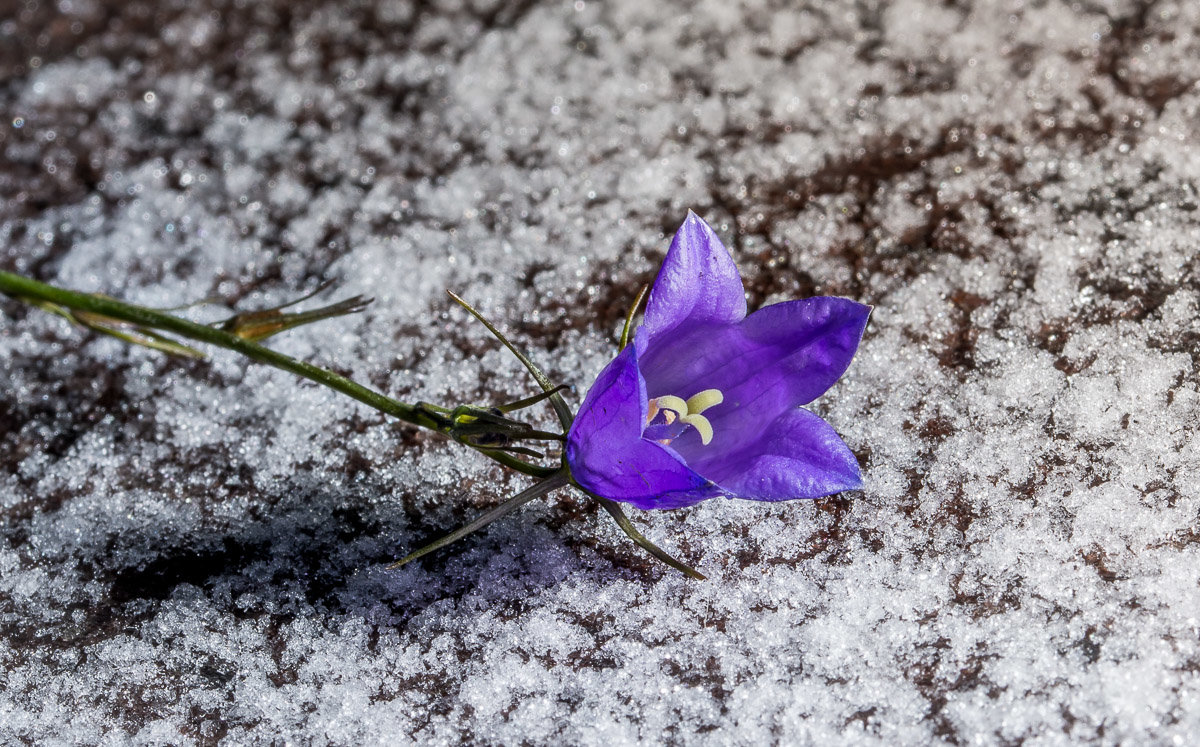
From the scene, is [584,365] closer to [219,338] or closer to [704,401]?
[704,401]

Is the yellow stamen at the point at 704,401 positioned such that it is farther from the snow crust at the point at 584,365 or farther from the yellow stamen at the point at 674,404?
the snow crust at the point at 584,365

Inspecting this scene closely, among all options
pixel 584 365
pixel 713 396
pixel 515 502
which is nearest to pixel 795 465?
pixel 713 396

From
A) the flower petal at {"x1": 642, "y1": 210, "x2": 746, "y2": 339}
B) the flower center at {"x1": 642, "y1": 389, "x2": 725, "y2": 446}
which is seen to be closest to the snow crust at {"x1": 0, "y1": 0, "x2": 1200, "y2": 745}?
the flower center at {"x1": 642, "y1": 389, "x2": 725, "y2": 446}

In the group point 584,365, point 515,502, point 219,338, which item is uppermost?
point 219,338

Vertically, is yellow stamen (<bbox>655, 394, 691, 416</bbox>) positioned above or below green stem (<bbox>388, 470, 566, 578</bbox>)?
above

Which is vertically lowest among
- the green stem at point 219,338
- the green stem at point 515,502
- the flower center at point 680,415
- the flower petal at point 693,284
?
the green stem at point 515,502

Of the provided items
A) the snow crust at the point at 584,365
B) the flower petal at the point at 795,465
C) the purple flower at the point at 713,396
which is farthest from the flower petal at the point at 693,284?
the snow crust at the point at 584,365

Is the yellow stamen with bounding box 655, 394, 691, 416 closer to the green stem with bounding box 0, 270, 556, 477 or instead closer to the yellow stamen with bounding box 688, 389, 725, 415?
the yellow stamen with bounding box 688, 389, 725, 415
